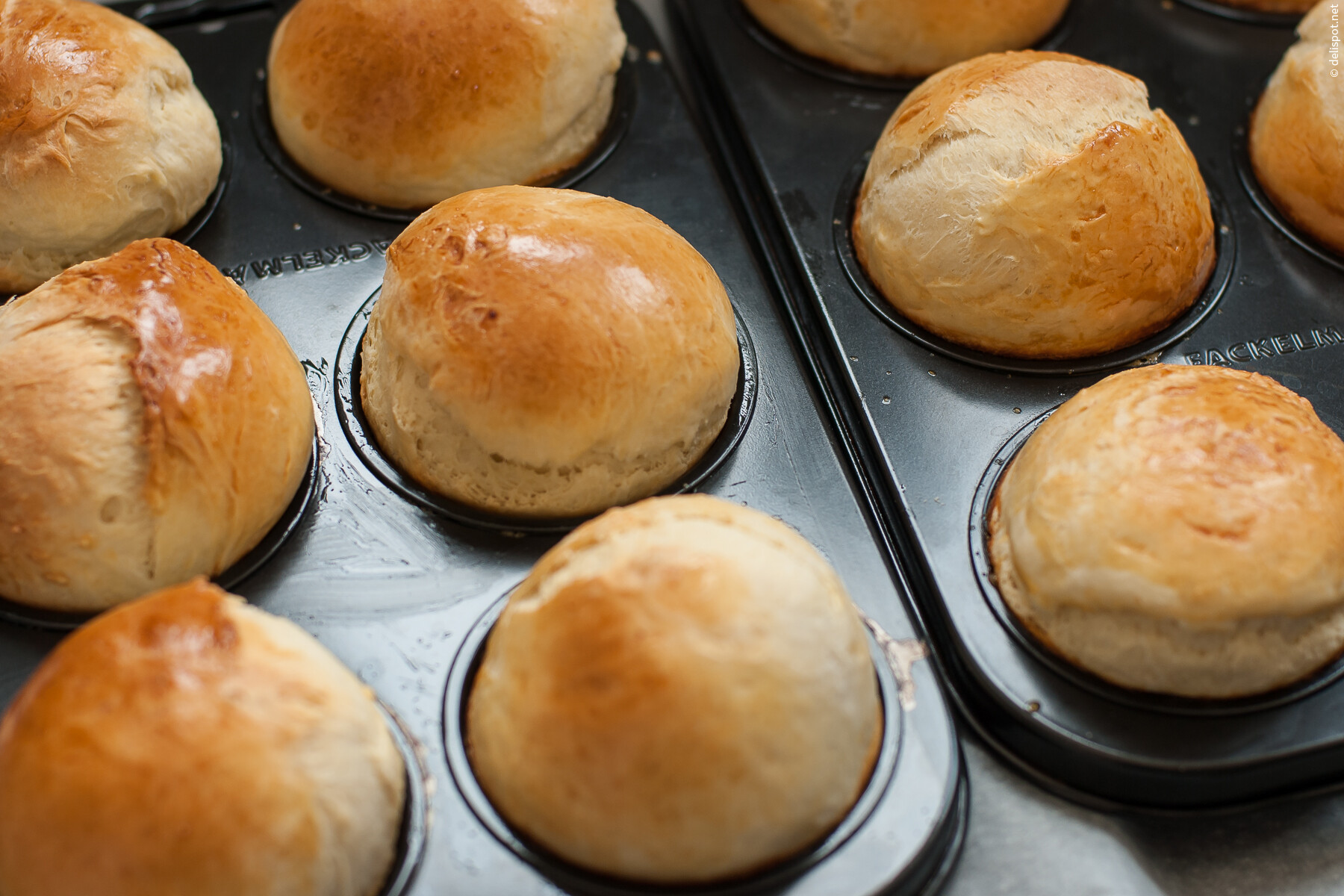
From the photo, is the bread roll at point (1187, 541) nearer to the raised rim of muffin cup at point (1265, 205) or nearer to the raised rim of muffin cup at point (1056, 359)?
the raised rim of muffin cup at point (1056, 359)

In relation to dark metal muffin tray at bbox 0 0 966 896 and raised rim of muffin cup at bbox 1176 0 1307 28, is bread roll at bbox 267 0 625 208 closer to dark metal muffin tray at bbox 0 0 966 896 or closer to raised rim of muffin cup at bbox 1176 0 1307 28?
dark metal muffin tray at bbox 0 0 966 896

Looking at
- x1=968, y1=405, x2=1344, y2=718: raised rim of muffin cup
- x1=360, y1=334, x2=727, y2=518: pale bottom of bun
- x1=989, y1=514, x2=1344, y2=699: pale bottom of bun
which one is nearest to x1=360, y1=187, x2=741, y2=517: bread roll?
x1=360, y1=334, x2=727, y2=518: pale bottom of bun

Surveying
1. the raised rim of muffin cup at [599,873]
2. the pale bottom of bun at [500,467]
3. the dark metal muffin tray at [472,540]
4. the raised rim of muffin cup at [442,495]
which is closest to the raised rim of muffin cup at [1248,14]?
the dark metal muffin tray at [472,540]

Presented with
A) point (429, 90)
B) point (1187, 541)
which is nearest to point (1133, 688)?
point (1187, 541)

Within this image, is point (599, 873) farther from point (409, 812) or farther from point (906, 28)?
point (906, 28)

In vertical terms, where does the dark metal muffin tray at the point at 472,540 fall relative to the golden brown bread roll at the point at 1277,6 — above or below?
below

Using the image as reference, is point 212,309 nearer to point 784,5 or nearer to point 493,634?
point 493,634

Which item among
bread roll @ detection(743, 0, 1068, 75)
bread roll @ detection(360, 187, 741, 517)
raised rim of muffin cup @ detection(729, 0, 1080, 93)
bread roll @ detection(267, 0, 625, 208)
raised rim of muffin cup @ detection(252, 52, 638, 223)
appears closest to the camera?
bread roll @ detection(360, 187, 741, 517)
